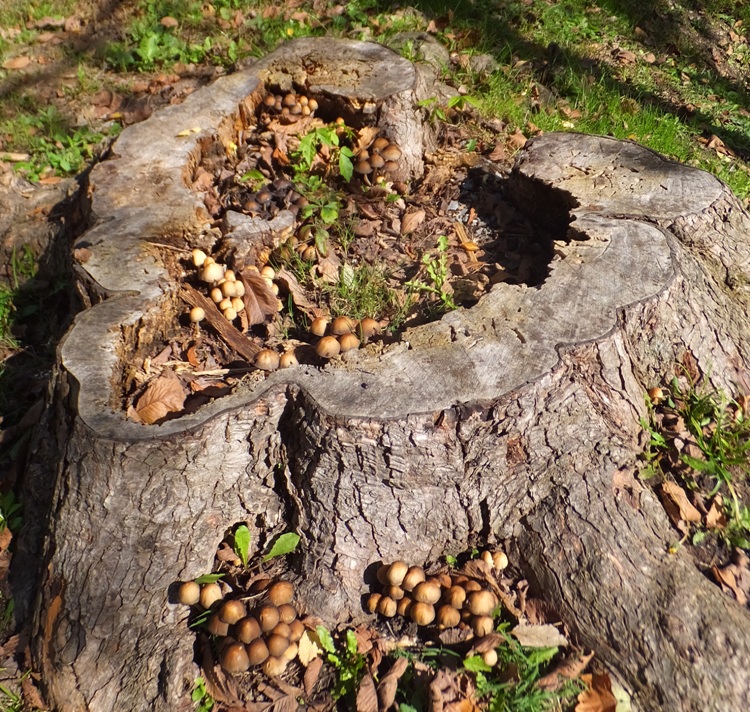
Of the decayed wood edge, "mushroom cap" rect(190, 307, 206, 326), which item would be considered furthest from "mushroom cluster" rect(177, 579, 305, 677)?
"mushroom cap" rect(190, 307, 206, 326)

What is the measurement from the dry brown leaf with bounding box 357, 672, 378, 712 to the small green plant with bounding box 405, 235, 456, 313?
1940 millimetres

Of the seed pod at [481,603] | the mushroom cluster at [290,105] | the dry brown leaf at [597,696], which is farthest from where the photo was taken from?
the mushroom cluster at [290,105]

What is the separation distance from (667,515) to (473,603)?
3.03 feet

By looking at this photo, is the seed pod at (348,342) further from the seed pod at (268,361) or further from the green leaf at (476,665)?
the green leaf at (476,665)

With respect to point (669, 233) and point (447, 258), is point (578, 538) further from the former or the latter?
point (447, 258)

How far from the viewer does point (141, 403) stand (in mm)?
2781

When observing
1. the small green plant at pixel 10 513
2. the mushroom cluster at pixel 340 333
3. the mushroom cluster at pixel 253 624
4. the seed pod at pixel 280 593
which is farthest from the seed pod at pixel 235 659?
the small green plant at pixel 10 513

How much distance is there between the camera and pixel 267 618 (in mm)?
2393

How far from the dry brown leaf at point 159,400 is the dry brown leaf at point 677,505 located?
2.18 m

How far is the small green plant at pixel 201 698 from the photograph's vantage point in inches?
93.9

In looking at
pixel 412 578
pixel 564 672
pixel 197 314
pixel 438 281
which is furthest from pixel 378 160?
pixel 564 672

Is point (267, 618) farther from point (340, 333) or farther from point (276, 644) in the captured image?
point (340, 333)

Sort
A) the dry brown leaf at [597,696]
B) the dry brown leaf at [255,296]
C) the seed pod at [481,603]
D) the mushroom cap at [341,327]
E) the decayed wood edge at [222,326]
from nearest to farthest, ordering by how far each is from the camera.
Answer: the dry brown leaf at [597,696], the seed pod at [481,603], the mushroom cap at [341,327], the decayed wood edge at [222,326], the dry brown leaf at [255,296]

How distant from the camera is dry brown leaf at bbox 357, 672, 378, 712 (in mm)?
2316
